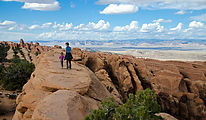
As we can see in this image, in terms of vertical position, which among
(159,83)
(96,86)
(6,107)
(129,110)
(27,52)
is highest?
(129,110)

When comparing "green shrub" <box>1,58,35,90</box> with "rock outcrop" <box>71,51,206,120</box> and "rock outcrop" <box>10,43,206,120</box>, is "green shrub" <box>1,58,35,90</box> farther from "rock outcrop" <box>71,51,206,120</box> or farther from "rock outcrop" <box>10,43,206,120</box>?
"rock outcrop" <box>71,51,206,120</box>

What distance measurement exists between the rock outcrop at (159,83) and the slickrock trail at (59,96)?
8.91 m

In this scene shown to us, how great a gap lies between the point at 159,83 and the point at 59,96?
27.3 meters

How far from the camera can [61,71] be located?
1672 cm

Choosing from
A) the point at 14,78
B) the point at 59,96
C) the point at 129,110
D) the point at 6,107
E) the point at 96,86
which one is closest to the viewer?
the point at 129,110

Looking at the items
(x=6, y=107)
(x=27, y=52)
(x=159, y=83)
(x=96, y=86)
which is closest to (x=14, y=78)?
(x=6, y=107)

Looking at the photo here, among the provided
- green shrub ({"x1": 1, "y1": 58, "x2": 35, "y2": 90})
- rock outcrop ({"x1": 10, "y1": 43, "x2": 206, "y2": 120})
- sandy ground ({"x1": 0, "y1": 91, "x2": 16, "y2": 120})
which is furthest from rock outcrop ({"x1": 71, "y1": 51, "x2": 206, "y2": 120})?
green shrub ({"x1": 1, "y1": 58, "x2": 35, "y2": 90})

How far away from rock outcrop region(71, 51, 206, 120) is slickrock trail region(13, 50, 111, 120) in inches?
351

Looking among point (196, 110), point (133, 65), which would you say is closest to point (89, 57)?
point (133, 65)

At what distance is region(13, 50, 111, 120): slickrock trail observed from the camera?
10422 mm

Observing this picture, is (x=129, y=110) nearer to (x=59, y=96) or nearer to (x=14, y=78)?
(x=59, y=96)

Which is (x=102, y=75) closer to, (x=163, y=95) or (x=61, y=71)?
(x=61, y=71)

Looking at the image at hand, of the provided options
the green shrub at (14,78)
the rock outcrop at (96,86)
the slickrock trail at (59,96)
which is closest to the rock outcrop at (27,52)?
the green shrub at (14,78)

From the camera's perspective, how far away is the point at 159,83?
113ft
